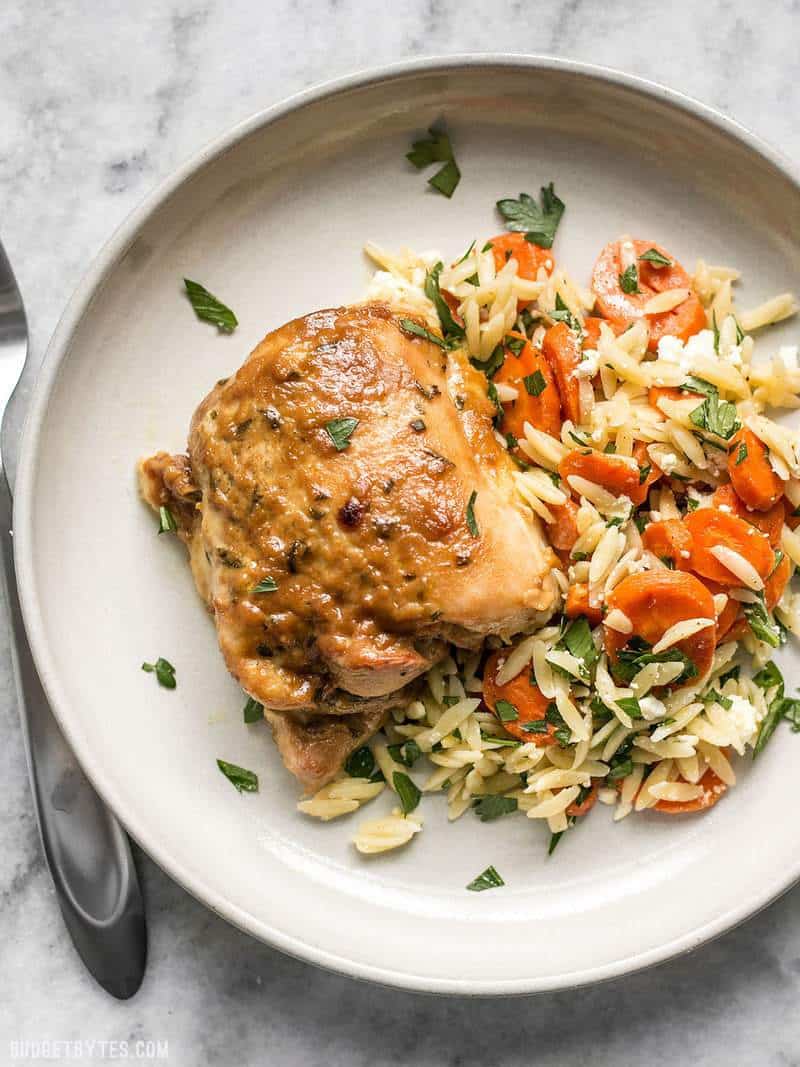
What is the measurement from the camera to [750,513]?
11.6ft

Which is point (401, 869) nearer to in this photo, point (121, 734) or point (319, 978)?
point (319, 978)

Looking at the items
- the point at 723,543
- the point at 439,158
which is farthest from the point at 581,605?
the point at 439,158

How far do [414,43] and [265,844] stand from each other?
3.28 m

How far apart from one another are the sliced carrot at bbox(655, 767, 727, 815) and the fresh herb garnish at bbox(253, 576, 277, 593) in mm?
1622

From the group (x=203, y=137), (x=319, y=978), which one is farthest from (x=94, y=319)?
(x=319, y=978)

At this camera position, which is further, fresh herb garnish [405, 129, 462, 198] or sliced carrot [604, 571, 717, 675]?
fresh herb garnish [405, 129, 462, 198]

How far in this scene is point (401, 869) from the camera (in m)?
3.77

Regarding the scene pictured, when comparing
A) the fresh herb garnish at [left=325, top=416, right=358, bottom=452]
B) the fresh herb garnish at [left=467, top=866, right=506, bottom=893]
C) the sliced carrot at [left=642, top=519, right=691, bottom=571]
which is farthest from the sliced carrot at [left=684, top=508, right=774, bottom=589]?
the fresh herb garnish at [left=467, top=866, right=506, bottom=893]

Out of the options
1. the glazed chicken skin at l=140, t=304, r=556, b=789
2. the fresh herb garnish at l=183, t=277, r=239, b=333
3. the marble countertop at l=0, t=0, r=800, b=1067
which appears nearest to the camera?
the glazed chicken skin at l=140, t=304, r=556, b=789

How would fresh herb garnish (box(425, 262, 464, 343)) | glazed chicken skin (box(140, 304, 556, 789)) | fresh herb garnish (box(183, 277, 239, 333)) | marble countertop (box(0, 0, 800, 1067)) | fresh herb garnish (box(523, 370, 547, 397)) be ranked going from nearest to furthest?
1. glazed chicken skin (box(140, 304, 556, 789))
2. fresh herb garnish (box(523, 370, 547, 397))
3. fresh herb garnish (box(425, 262, 464, 343))
4. fresh herb garnish (box(183, 277, 239, 333))
5. marble countertop (box(0, 0, 800, 1067))

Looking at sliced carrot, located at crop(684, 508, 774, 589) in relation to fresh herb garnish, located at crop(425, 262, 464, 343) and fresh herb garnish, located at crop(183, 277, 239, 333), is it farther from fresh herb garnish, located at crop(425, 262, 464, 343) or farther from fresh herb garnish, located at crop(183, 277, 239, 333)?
fresh herb garnish, located at crop(183, 277, 239, 333)

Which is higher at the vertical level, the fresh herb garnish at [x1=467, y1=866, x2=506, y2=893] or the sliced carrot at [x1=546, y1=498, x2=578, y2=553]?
the sliced carrot at [x1=546, y1=498, x2=578, y2=553]

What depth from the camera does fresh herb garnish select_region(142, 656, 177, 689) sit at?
3795 mm

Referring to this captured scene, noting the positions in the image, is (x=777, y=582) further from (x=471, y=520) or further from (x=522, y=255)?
(x=522, y=255)
